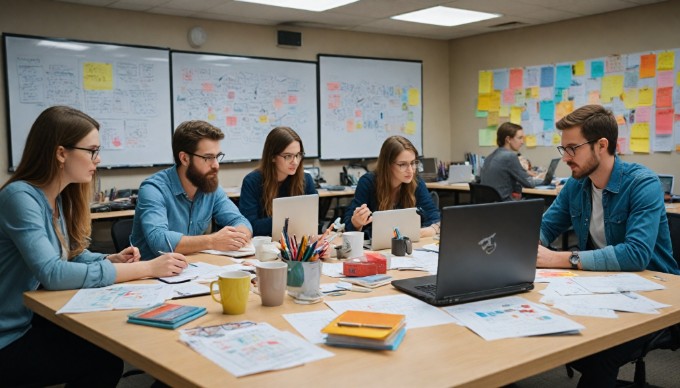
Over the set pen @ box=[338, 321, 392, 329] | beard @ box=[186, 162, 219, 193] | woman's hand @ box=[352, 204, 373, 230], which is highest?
beard @ box=[186, 162, 219, 193]

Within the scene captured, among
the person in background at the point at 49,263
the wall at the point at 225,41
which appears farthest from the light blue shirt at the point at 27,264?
the wall at the point at 225,41

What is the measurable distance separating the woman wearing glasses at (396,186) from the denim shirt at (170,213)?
655 millimetres

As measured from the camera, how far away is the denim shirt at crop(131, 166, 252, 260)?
245 cm

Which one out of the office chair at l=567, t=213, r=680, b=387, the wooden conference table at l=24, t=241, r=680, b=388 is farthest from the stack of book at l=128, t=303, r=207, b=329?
the office chair at l=567, t=213, r=680, b=387

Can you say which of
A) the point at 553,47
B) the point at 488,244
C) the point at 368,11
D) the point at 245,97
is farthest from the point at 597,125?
the point at 553,47

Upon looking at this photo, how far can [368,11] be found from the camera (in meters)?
5.65

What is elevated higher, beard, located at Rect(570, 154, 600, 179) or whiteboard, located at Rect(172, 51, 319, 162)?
whiteboard, located at Rect(172, 51, 319, 162)

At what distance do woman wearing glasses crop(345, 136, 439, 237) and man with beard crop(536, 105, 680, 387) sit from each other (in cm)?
84

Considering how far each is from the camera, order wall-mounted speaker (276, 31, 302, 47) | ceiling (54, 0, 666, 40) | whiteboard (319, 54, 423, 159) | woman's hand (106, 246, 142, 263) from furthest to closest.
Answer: whiteboard (319, 54, 423, 159) < wall-mounted speaker (276, 31, 302, 47) < ceiling (54, 0, 666, 40) < woman's hand (106, 246, 142, 263)

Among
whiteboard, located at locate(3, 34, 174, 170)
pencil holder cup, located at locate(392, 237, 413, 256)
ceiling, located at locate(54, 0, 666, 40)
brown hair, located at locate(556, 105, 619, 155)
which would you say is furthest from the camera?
ceiling, located at locate(54, 0, 666, 40)

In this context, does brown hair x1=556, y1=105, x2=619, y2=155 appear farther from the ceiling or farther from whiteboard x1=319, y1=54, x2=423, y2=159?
whiteboard x1=319, y1=54, x2=423, y2=159

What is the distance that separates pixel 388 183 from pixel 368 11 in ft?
9.48

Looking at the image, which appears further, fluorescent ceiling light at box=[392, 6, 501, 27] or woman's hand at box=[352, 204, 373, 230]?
fluorescent ceiling light at box=[392, 6, 501, 27]

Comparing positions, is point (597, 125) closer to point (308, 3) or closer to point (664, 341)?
point (664, 341)
